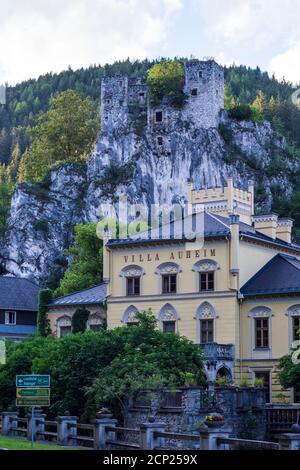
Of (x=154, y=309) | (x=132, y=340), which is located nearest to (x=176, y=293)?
(x=154, y=309)

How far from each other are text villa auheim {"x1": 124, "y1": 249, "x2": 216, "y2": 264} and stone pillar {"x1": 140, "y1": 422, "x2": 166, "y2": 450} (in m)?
26.4

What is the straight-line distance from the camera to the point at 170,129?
14612 centimetres

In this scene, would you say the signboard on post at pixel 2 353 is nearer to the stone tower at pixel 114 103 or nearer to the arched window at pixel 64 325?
the arched window at pixel 64 325

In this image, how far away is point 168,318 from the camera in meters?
60.9

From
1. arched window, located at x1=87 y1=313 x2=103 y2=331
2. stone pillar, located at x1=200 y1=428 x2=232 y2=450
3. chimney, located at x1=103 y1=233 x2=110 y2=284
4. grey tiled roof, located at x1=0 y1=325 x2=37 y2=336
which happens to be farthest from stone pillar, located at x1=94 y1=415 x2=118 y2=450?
grey tiled roof, located at x1=0 y1=325 x2=37 y2=336

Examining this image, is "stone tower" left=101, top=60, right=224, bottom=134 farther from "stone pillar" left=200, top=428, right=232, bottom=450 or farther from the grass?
"stone pillar" left=200, top=428, right=232, bottom=450

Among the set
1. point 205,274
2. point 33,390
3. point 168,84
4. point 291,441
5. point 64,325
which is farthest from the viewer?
point 168,84

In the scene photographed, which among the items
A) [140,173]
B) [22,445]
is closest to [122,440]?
[22,445]

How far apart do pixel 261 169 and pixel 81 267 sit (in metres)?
59.6

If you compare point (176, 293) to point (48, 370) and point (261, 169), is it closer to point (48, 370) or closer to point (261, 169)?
point (48, 370)

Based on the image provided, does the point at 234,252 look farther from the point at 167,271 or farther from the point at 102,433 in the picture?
the point at 102,433

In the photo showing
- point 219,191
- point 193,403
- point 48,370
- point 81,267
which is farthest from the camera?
point 81,267

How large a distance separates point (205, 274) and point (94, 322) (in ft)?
34.7
